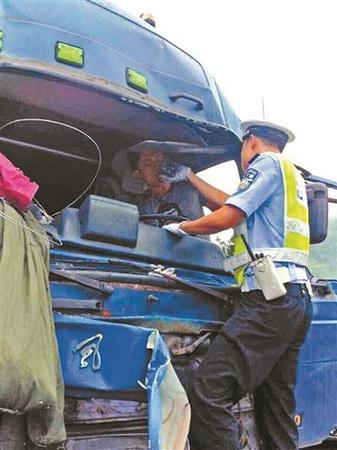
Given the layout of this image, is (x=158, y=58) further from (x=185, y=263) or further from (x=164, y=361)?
(x=164, y=361)

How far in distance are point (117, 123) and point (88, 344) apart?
1424mm

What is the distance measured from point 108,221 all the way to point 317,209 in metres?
1.15

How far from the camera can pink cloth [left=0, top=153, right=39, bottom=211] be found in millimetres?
2115

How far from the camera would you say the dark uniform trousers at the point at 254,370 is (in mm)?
2332

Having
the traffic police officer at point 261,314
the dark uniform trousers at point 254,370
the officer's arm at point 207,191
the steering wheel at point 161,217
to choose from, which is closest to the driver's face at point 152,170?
the officer's arm at point 207,191

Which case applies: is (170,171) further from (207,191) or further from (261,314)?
(261,314)

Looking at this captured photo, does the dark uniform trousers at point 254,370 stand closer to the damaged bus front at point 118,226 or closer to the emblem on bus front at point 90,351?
the damaged bus front at point 118,226

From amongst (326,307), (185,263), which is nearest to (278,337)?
(185,263)

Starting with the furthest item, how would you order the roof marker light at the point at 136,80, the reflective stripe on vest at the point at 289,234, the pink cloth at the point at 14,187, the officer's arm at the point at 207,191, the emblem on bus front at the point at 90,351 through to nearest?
the officer's arm at the point at 207,191, the roof marker light at the point at 136,80, the reflective stripe on vest at the point at 289,234, the pink cloth at the point at 14,187, the emblem on bus front at the point at 90,351

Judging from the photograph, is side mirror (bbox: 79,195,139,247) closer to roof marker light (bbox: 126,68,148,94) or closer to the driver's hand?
the driver's hand

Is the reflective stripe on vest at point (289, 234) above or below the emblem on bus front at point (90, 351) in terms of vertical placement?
above

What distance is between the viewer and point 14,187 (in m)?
2.14

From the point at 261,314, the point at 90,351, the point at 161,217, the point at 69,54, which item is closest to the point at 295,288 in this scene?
the point at 261,314

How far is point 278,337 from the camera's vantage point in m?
2.49
